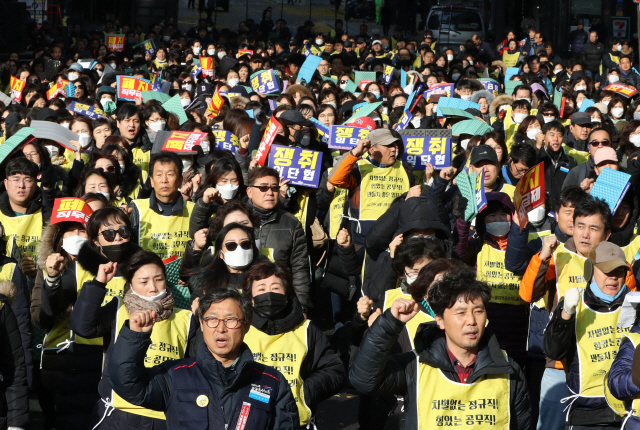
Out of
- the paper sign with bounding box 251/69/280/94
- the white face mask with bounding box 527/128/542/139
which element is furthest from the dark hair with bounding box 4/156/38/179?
the paper sign with bounding box 251/69/280/94

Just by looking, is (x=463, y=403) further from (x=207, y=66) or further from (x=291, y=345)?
(x=207, y=66)

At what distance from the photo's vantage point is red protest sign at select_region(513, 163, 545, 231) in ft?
17.7

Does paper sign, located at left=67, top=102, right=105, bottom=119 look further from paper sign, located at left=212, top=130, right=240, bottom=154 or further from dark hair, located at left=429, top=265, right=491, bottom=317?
dark hair, located at left=429, top=265, right=491, bottom=317

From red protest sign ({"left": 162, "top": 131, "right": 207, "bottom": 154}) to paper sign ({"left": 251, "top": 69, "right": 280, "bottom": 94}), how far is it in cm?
522

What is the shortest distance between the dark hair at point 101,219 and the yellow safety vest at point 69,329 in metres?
0.21

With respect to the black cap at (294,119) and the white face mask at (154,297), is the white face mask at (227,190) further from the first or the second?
the black cap at (294,119)

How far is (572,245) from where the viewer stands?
5.06 m

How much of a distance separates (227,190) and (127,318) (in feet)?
6.73

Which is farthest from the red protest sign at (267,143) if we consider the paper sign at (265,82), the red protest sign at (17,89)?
the red protest sign at (17,89)

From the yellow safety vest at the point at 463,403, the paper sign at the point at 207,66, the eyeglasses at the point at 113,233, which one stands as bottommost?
the yellow safety vest at the point at 463,403

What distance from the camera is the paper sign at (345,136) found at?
27.9 feet

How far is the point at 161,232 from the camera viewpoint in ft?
20.3

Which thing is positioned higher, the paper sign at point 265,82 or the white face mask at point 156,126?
the paper sign at point 265,82

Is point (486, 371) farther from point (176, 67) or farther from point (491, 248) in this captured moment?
point (176, 67)
